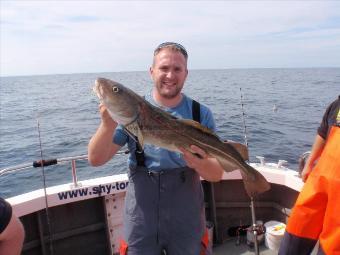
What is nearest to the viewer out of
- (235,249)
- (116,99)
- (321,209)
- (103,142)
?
(321,209)

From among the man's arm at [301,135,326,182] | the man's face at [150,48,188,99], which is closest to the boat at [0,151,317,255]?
the man's arm at [301,135,326,182]

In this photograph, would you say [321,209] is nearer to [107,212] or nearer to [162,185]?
[162,185]

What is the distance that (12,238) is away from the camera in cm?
234

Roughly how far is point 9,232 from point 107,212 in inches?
134

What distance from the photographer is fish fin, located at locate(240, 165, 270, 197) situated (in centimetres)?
334

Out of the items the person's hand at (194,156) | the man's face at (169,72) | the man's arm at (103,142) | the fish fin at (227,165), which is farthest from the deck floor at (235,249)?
the man's face at (169,72)

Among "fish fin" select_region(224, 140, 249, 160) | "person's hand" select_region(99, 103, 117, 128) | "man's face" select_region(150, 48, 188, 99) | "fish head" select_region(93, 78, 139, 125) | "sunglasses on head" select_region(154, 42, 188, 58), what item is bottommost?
"fish fin" select_region(224, 140, 249, 160)

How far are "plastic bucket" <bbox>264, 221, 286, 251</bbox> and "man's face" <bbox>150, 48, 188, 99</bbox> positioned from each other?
3505 mm

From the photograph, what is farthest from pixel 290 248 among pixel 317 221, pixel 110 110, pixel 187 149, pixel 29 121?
pixel 29 121

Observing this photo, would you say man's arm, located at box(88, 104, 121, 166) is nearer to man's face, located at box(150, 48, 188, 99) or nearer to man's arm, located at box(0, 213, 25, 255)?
man's face, located at box(150, 48, 188, 99)

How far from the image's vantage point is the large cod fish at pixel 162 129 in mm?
2906

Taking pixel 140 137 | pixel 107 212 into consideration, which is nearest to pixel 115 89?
pixel 140 137

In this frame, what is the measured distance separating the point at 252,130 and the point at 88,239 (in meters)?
14.8

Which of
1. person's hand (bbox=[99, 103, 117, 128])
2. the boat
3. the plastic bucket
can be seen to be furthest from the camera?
the plastic bucket
